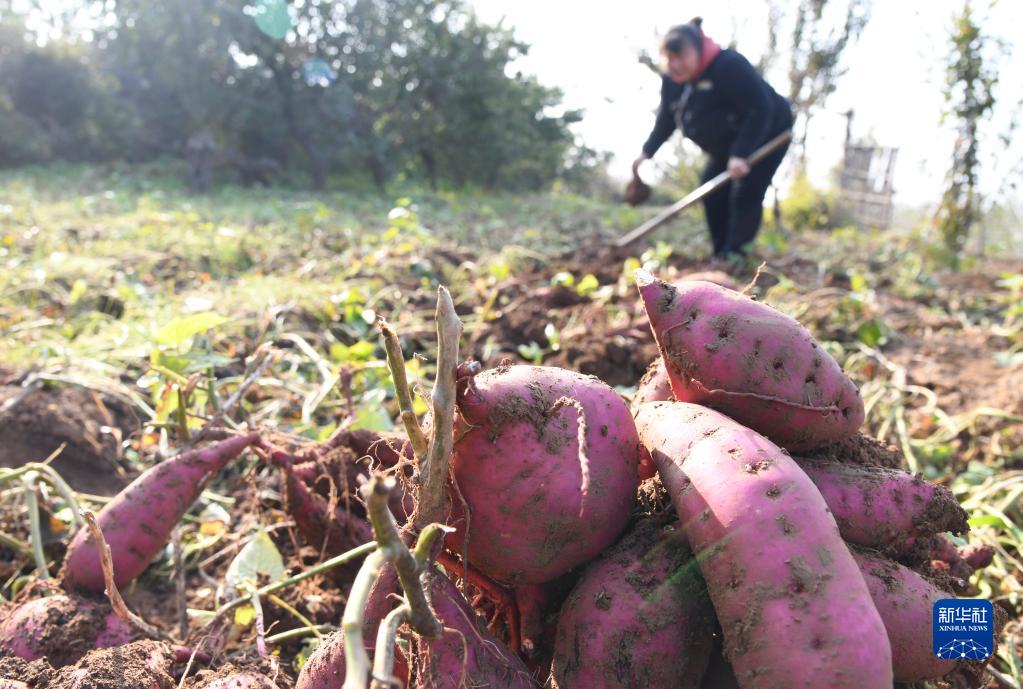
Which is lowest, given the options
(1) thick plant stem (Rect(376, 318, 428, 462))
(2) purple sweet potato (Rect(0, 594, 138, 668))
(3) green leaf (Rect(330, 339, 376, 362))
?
(2) purple sweet potato (Rect(0, 594, 138, 668))

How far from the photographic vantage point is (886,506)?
3.68 feet

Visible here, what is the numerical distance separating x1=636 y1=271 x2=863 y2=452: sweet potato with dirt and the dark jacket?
12.5 ft

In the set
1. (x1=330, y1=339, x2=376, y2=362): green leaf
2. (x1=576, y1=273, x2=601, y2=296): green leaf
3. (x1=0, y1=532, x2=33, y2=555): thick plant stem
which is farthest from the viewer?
(x1=576, y1=273, x2=601, y2=296): green leaf

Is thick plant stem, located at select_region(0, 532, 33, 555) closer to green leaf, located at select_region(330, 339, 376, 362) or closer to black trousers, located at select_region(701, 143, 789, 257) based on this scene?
green leaf, located at select_region(330, 339, 376, 362)

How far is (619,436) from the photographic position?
3.67 feet

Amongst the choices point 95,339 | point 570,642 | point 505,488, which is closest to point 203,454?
point 505,488

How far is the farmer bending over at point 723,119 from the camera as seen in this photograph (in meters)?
4.60

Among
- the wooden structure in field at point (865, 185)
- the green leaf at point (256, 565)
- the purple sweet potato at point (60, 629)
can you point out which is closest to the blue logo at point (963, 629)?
the green leaf at point (256, 565)

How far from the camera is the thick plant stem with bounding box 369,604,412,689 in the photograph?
65cm

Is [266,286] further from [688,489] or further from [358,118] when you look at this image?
[358,118]

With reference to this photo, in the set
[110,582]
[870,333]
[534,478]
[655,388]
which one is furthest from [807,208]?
[110,582]

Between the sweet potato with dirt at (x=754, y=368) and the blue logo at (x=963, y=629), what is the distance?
0.30 metres

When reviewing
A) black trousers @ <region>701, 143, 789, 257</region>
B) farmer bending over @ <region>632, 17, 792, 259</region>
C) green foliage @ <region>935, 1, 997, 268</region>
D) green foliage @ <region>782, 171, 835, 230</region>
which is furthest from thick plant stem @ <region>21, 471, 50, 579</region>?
green foliage @ <region>782, 171, 835, 230</region>

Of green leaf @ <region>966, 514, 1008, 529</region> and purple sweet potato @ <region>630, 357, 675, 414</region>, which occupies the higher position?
purple sweet potato @ <region>630, 357, 675, 414</region>
